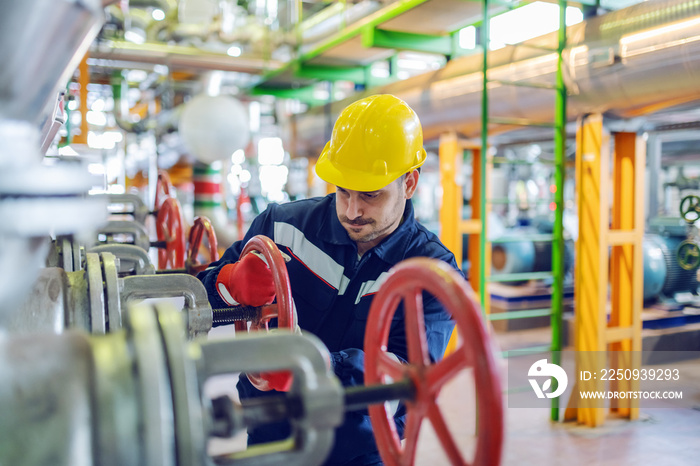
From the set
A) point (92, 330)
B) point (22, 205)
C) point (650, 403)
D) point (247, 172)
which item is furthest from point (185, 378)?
point (247, 172)

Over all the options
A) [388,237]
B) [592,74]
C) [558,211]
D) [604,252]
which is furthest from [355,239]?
[604,252]

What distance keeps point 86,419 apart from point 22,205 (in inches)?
8.5

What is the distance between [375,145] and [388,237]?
0.28 meters

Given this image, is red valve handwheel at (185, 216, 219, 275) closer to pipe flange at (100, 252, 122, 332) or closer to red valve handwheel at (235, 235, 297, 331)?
red valve handwheel at (235, 235, 297, 331)

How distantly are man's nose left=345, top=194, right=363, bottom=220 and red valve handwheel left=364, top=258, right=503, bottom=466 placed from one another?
68 centimetres

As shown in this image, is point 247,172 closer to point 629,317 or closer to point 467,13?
point 467,13

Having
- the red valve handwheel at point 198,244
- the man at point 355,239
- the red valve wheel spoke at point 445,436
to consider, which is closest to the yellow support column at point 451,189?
the red valve handwheel at point 198,244

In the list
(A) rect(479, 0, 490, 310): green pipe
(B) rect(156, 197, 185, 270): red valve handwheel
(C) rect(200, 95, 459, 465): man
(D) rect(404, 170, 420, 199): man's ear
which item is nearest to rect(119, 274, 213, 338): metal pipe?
(C) rect(200, 95, 459, 465): man

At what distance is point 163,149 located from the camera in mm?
6957

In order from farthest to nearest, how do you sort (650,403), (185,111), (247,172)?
1. (247,172)
2. (185,111)
3. (650,403)

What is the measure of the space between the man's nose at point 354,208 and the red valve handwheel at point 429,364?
2.24 feet

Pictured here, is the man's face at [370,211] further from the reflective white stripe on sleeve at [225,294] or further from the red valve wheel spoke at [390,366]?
the red valve wheel spoke at [390,366]

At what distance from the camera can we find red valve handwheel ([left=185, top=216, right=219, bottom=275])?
2072mm

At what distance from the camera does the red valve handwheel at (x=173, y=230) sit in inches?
103
